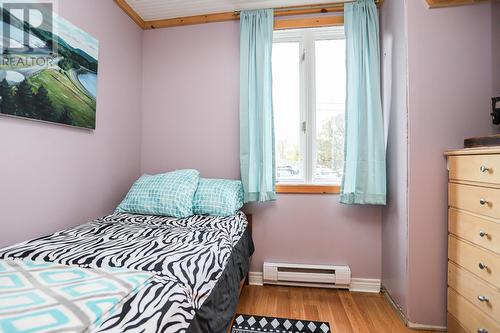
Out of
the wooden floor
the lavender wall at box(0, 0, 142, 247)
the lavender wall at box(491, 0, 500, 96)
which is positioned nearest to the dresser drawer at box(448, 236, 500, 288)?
the wooden floor

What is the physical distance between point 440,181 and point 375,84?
915 millimetres

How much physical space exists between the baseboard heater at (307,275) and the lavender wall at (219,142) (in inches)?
3.0

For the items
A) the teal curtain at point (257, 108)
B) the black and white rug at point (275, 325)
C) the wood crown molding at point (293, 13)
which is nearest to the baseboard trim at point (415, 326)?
the black and white rug at point (275, 325)

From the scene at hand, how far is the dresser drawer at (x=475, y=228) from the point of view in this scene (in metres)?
1.23

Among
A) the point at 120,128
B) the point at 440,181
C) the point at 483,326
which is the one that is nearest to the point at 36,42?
the point at 120,128

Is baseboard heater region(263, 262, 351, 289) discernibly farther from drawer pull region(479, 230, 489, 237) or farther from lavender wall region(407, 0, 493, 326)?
drawer pull region(479, 230, 489, 237)

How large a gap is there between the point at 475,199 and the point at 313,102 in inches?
55.1

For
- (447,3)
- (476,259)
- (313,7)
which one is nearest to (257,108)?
(313,7)

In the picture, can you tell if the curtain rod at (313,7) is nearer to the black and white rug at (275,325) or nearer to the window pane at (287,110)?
the window pane at (287,110)

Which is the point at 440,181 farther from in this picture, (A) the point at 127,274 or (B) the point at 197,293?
(A) the point at 127,274

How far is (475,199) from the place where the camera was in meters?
1.37

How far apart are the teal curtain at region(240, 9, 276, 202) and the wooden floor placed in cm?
82

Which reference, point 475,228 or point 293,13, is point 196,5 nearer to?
point 293,13

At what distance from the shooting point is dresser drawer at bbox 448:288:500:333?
1.25 metres
